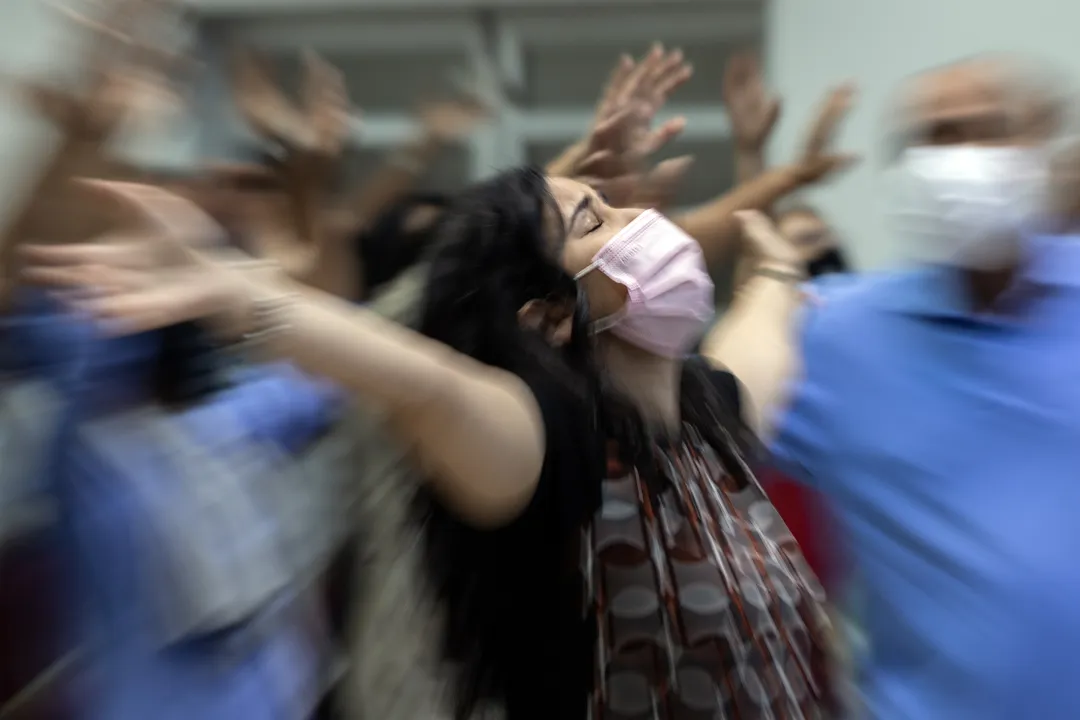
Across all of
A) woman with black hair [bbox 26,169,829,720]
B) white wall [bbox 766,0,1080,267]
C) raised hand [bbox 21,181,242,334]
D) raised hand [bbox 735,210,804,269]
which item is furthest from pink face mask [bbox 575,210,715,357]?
white wall [bbox 766,0,1080,267]

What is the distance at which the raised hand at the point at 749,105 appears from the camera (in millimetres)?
1565

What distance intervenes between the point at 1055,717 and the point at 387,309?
83 cm

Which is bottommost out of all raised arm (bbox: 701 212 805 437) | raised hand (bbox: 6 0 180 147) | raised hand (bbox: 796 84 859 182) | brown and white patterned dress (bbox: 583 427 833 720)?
brown and white patterned dress (bbox: 583 427 833 720)

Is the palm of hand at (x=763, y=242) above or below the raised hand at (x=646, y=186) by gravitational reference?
below

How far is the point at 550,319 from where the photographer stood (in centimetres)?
105

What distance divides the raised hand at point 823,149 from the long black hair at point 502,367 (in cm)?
62

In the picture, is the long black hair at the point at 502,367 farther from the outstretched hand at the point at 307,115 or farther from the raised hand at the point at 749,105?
the raised hand at the point at 749,105

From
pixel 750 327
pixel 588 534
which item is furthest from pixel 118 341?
pixel 750 327

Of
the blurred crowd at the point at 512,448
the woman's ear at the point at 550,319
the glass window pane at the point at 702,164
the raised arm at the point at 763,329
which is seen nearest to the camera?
the blurred crowd at the point at 512,448

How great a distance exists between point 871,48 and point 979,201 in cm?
133

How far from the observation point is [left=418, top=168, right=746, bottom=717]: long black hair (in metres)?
0.92

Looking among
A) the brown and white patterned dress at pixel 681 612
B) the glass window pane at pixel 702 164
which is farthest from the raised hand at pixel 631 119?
the glass window pane at pixel 702 164

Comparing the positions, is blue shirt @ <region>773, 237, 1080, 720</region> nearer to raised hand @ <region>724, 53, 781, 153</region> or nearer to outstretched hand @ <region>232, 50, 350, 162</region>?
raised hand @ <region>724, 53, 781, 153</region>

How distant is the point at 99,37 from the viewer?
2.97 ft
